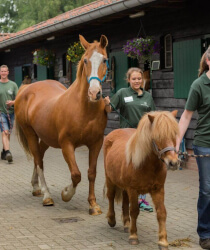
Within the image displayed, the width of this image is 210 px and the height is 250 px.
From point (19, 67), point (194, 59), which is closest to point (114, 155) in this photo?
point (194, 59)

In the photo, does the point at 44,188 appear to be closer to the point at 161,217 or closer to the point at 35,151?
the point at 35,151

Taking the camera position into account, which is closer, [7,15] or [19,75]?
[19,75]

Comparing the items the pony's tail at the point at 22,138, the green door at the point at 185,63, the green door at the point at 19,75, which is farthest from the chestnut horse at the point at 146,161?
the green door at the point at 19,75

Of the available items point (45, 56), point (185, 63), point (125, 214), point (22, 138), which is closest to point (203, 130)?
point (125, 214)

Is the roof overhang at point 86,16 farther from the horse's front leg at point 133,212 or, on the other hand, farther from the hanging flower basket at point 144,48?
the horse's front leg at point 133,212

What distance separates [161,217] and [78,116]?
2.25m

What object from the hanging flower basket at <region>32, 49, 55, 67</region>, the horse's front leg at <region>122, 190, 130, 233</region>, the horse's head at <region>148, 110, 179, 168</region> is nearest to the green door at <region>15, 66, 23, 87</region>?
the hanging flower basket at <region>32, 49, 55, 67</region>

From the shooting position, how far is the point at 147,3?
10.4m

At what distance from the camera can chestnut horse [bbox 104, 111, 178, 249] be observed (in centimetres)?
499

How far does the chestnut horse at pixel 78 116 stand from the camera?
6867mm

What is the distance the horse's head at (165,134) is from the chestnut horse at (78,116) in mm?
1600

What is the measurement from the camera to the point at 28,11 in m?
45.5

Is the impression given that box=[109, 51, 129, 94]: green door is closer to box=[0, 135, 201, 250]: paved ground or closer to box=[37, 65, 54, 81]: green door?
box=[0, 135, 201, 250]: paved ground

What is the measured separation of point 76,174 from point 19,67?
16.5m
